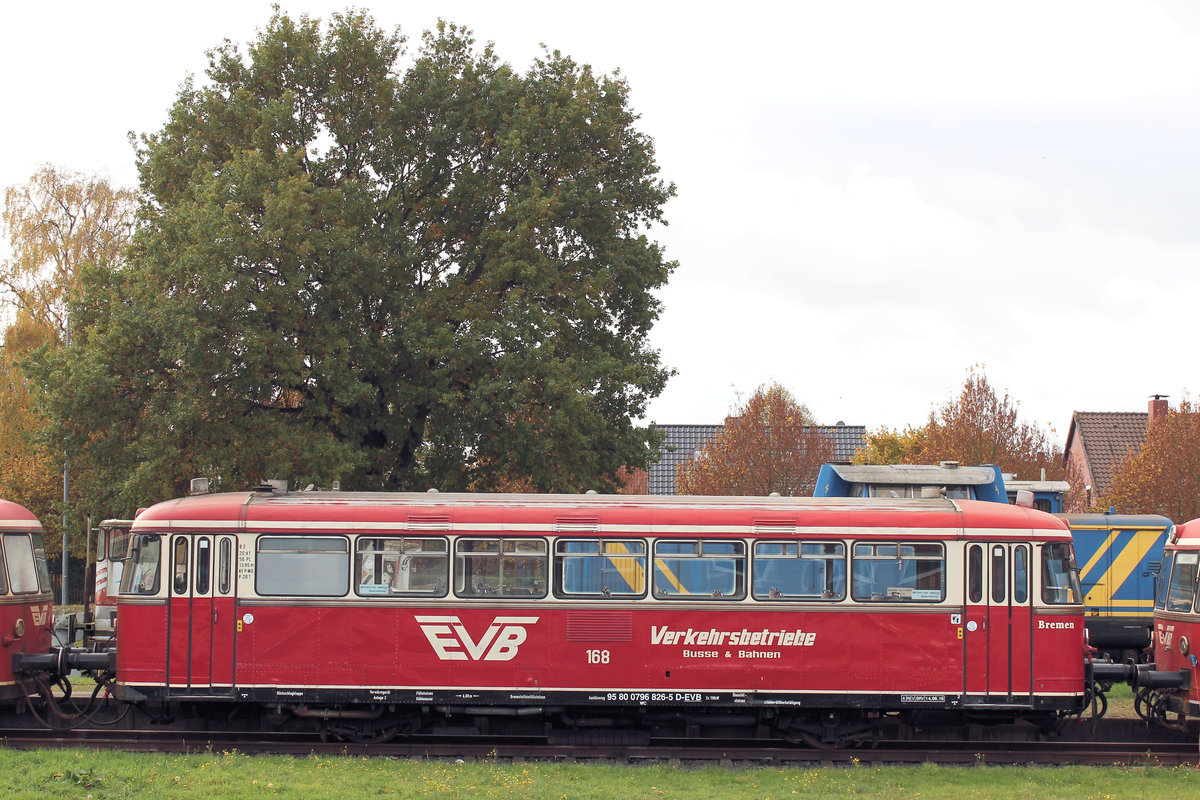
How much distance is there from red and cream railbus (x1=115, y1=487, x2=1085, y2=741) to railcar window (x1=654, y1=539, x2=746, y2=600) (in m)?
0.03

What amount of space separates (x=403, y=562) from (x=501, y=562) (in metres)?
1.35

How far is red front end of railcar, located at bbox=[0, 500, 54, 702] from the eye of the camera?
1659 centimetres

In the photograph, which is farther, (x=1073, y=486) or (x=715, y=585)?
(x=1073, y=486)

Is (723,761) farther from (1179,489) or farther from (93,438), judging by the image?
(1179,489)

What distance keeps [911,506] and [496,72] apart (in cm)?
1748

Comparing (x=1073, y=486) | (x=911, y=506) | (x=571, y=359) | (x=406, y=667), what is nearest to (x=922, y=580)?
(x=911, y=506)

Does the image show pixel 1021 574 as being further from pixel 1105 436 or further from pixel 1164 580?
pixel 1105 436

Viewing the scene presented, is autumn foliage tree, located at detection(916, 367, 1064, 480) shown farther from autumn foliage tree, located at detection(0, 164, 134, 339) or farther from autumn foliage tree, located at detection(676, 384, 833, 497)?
autumn foliage tree, located at detection(0, 164, 134, 339)

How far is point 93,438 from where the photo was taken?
27078mm

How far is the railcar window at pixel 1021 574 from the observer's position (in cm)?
1575

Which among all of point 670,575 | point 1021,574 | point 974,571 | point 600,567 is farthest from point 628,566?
point 1021,574

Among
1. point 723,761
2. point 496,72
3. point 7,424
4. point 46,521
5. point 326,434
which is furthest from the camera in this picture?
point 7,424

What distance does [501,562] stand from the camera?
15.9m

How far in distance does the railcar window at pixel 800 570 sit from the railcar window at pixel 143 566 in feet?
27.1
